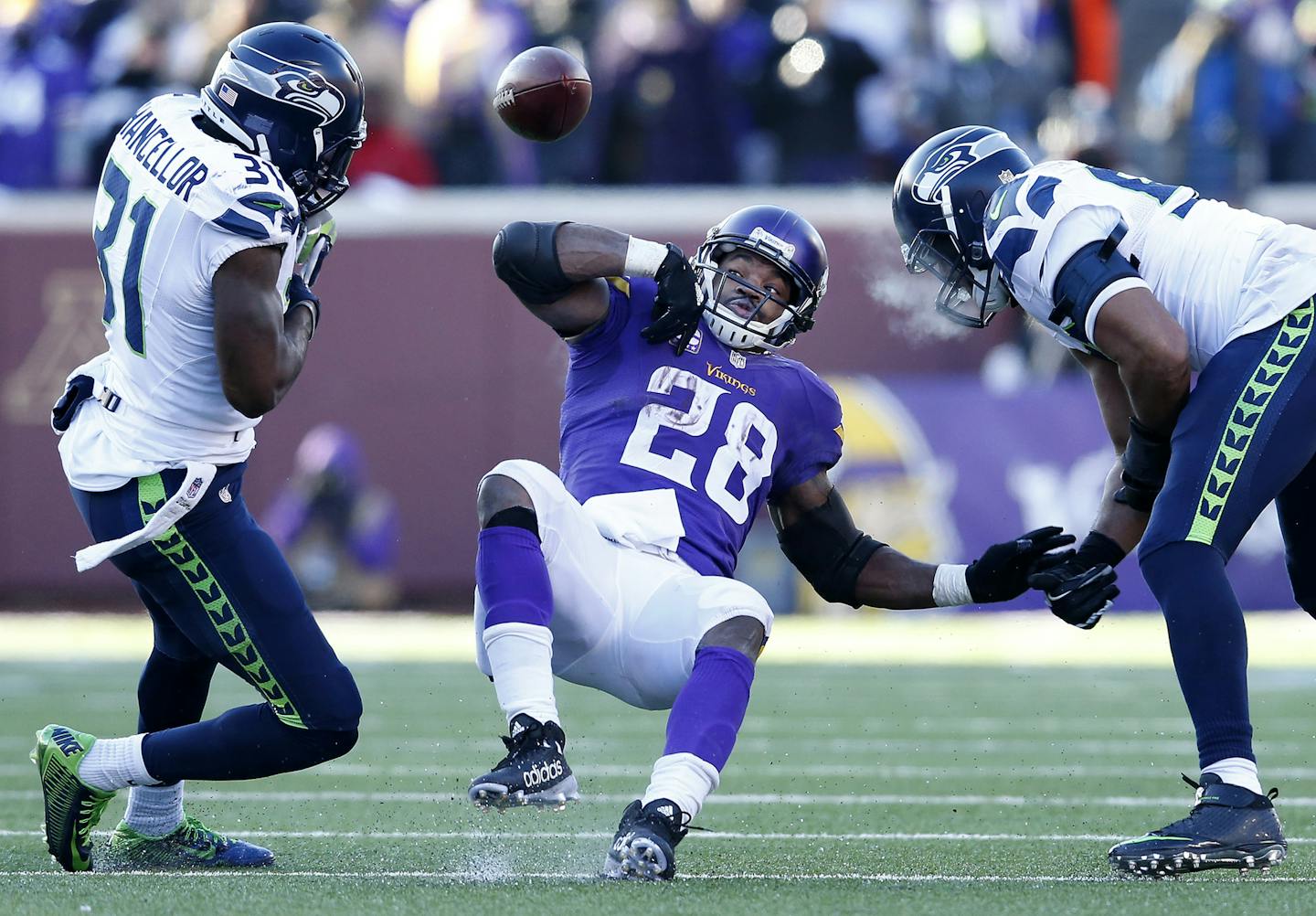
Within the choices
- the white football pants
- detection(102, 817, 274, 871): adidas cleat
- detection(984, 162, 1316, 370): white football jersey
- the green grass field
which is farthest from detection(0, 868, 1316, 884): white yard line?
detection(984, 162, 1316, 370): white football jersey

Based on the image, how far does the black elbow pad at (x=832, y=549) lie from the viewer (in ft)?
14.6

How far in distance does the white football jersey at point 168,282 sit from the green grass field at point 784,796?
35.4 inches

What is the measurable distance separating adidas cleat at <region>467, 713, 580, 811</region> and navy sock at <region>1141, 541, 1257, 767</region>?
125cm

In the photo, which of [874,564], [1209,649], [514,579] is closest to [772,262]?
[874,564]

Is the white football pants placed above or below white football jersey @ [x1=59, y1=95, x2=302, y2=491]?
below

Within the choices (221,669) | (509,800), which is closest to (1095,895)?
(509,800)

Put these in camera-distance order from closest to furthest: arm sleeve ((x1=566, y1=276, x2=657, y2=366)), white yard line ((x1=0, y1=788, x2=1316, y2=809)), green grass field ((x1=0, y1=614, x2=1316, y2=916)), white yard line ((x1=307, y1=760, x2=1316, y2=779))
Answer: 1. green grass field ((x1=0, y1=614, x2=1316, y2=916))
2. arm sleeve ((x1=566, y1=276, x2=657, y2=366))
3. white yard line ((x1=0, y1=788, x2=1316, y2=809))
4. white yard line ((x1=307, y1=760, x2=1316, y2=779))

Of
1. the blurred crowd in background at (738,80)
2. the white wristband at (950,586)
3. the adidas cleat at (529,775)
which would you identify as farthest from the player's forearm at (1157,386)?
the blurred crowd in background at (738,80)

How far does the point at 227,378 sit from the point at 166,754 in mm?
842

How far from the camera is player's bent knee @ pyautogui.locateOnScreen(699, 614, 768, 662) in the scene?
3.92 meters

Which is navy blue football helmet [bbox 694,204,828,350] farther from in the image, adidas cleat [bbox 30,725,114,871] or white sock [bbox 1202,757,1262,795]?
adidas cleat [bbox 30,725,114,871]

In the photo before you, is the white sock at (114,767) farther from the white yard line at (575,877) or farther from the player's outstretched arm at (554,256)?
the player's outstretched arm at (554,256)

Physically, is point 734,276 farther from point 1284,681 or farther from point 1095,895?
point 1284,681

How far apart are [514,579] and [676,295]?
72cm
